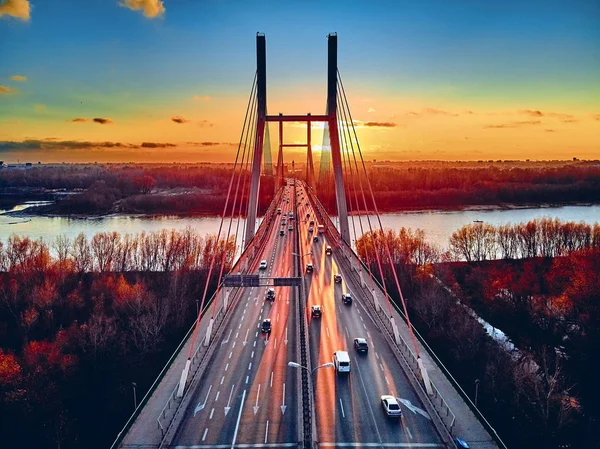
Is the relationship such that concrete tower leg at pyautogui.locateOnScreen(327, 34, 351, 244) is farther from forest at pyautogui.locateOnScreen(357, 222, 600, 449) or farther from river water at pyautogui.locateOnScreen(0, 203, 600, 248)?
river water at pyautogui.locateOnScreen(0, 203, 600, 248)

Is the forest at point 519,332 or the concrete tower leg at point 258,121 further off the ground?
the concrete tower leg at point 258,121

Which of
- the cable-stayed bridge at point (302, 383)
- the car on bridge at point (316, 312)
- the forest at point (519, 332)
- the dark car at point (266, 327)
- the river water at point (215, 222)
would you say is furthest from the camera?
the river water at point (215, 222)

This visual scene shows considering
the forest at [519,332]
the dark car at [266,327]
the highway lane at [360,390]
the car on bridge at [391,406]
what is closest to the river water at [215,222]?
the forest at [519,332]

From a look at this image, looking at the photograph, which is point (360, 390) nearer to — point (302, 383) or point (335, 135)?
point (302, 383)

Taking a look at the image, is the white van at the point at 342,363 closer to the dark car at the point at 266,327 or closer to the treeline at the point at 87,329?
the dark car at the point at 266,327

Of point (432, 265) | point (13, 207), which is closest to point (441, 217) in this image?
point (432, 265)

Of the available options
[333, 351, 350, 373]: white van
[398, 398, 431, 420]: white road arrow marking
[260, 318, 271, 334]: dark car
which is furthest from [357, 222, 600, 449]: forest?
[260, 318, 271, 334]: dark car

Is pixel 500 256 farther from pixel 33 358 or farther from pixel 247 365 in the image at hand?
pixel 33 358
